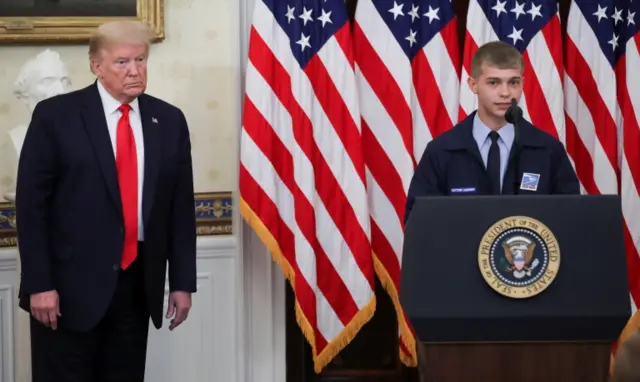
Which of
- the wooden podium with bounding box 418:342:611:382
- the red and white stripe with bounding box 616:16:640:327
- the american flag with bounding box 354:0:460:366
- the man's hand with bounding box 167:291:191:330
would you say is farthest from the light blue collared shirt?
the red and white stripe with bounding box 616:16:640:327

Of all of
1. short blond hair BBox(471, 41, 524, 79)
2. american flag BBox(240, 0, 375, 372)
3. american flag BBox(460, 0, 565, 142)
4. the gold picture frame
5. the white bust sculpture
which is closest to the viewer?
short blond hair BBox(471, 41, 524, 79)

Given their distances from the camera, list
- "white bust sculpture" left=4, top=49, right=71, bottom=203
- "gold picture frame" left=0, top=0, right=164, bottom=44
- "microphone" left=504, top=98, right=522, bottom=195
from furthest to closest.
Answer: "gold picture frame" left=0, top=0, right=164, bottom=44
"white bust sculpture" left=4, top=49, right=71, bottom=203
"microphone" left=504, top=98, right=522, bottom=195

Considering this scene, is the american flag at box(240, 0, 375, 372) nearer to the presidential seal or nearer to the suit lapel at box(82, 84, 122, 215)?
the suit lapel at box(82, 84, 122, 215)

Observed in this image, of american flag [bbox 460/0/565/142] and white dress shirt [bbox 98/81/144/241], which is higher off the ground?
american flag [bbox 460/0/565/142]

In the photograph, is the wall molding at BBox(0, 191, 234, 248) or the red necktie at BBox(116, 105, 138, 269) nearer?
the red necktie at BBox(116, 105, 138, 269)

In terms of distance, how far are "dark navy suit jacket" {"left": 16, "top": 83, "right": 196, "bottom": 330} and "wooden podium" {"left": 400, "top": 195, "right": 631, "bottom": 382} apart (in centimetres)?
102

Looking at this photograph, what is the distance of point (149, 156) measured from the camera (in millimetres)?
2871

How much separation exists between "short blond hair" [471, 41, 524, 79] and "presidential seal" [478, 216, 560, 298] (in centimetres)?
90

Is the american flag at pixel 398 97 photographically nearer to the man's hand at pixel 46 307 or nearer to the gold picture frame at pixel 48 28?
the gold picture frame at pixel 48 28

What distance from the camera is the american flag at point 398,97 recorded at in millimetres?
4109

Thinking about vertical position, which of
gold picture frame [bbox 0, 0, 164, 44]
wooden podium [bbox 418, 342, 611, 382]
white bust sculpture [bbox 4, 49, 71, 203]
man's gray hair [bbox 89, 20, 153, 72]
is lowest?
wooden podium [bbox 418, 342, 611, 382]

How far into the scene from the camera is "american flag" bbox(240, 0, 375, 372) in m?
3.98

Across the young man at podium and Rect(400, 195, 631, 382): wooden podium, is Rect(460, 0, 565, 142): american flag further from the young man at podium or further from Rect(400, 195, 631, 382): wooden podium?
Rect(400, 195, 631, 382): wooden podium

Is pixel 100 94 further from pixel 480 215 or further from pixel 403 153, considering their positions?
pixel 403 153
